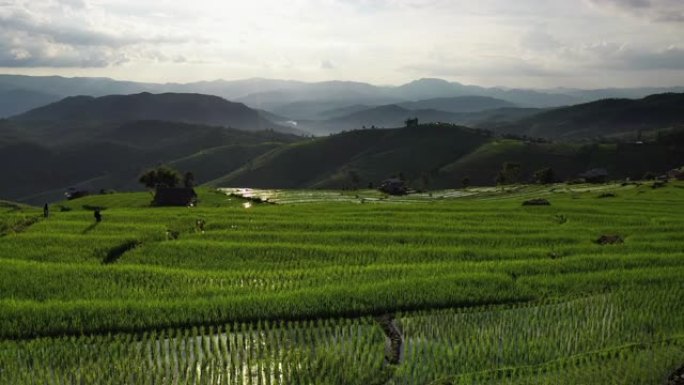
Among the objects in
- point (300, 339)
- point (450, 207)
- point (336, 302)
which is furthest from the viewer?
point (450, 207)

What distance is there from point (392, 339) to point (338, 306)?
3.78 meters

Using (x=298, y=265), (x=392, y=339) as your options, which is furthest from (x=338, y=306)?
(x=298, y=265)

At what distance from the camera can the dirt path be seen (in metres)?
20.5

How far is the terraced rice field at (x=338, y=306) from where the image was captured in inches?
774

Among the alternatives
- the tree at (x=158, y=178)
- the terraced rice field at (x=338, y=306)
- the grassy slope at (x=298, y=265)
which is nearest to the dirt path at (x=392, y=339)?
the terraced rice field at (x=338, y=306)

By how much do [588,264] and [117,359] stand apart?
26481mm

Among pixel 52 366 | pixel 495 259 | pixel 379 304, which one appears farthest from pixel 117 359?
pixel 495 259

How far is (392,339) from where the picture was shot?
22.4 meters

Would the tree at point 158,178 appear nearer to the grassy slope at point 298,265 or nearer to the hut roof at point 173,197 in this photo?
the hut roof at point 173,197

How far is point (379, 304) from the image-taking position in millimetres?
25734

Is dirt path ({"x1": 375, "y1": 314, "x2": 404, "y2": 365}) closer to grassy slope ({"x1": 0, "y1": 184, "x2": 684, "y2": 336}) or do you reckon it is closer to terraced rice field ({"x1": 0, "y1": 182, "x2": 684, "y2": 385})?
terraced rice field ({"x1": 0, "y1": 182, "x2": 684, "y2": 385})

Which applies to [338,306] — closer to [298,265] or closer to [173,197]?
[298,265]

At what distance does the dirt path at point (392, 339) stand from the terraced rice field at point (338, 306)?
12 centimetres

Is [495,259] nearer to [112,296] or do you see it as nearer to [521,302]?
→ [521,302]
